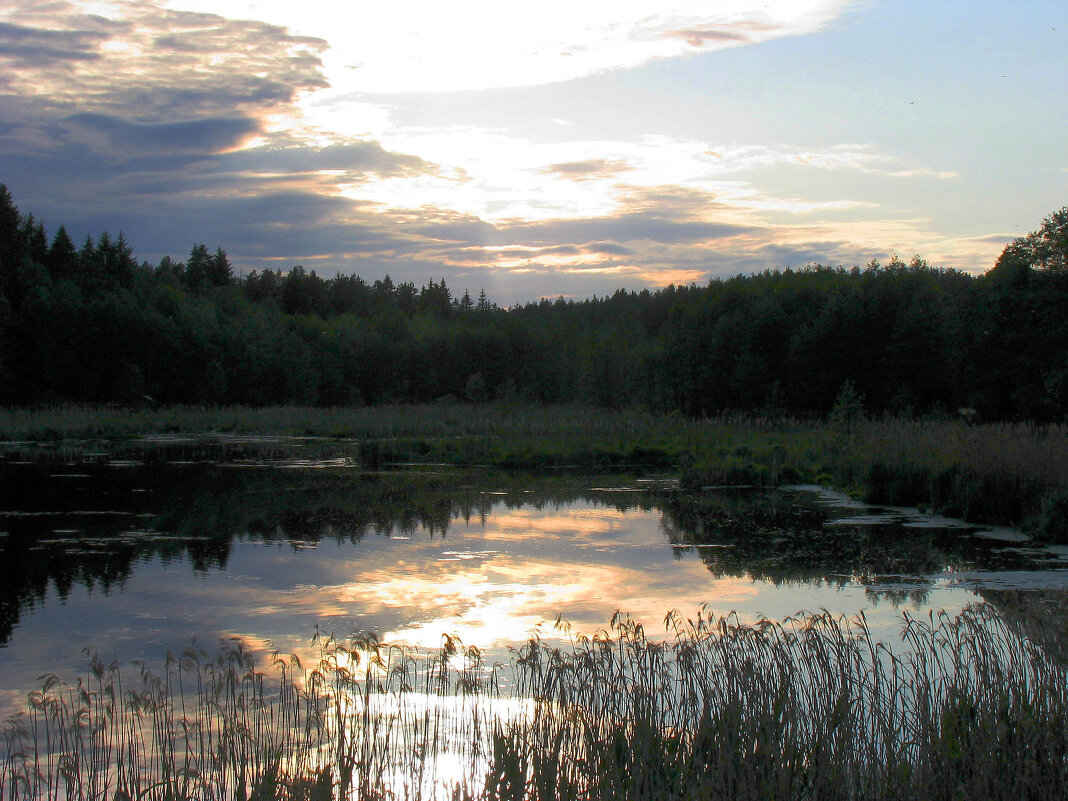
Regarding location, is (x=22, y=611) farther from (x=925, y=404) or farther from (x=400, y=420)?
(x=925, y=404)

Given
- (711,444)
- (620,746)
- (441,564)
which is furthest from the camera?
(711,444)

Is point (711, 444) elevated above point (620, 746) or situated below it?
below

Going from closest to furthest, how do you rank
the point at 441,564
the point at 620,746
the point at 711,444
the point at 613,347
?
the point at 620,746
the point at 441,564
the point at 711,444
the point at 613,347

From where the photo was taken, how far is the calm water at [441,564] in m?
8.14

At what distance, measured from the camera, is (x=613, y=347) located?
65.8 meters

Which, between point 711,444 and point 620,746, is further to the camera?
point 711,444

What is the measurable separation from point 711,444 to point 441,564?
49.7 feet

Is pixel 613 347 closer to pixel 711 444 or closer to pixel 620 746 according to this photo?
pixel 711 444

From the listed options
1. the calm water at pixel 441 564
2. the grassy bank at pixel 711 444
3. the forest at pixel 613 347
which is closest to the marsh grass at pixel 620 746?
the calm water at pixel 441 564

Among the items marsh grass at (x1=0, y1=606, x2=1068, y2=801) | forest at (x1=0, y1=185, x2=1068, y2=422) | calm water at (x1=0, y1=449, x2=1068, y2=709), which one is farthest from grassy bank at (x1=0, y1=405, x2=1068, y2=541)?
marsh grass at (x1=0, y1=606, x2=1068, y2=801)

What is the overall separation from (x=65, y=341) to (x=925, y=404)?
146 ft

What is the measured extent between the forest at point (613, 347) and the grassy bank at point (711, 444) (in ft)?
15.3

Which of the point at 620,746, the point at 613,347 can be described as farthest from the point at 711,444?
the point at 613,347

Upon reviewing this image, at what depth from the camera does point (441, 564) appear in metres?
11.2
